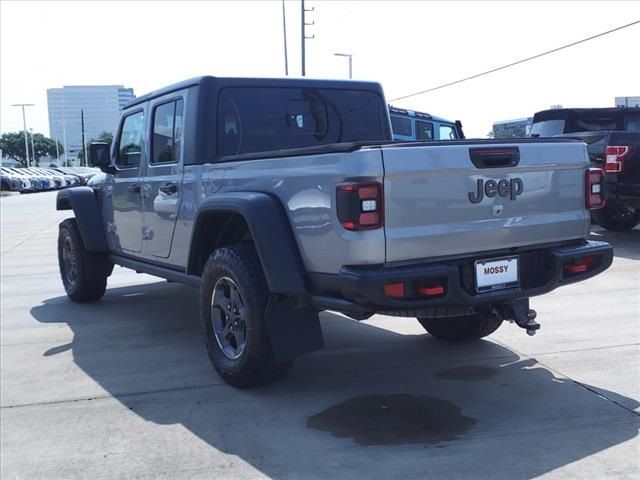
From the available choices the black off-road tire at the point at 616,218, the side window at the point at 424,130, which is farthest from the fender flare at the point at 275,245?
the side window at the point at 424,130

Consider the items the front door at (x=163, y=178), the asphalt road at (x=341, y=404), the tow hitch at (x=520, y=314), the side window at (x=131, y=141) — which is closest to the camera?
the asphalt road at (x=341, y=404)

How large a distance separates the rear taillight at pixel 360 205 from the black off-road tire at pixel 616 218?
28.5ft

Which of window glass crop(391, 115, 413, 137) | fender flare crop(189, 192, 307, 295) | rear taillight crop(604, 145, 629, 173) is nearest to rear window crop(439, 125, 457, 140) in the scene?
window glass crop(391, 115, 413, 137)

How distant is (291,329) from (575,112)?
36.7ft

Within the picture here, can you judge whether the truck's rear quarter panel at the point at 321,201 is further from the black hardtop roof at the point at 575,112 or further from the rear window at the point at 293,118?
the black hardtop roof at the point at 575,112

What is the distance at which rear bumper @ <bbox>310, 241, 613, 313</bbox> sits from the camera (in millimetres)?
3629

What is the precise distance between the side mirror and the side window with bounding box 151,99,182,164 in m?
0.97

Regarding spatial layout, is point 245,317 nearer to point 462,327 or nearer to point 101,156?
point 462,327

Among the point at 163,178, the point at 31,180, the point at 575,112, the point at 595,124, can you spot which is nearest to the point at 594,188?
the point at 163,178

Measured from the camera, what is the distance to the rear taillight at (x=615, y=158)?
991 centimetres

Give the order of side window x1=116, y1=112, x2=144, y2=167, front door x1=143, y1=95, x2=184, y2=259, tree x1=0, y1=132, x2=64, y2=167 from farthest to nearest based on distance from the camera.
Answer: tree x1=0, y1=132, x2=64, y2=167 < side window x1=116, y1=112, x2=144, y2=167 < front door x1=143, y1=95, x2=184, y2=259

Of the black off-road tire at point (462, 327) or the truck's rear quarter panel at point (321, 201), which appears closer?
the truck's rear quarter panel at point (321, 201)

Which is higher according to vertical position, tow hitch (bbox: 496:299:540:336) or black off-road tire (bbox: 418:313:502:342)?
tow hitch (bbox: 496:299:540:336)

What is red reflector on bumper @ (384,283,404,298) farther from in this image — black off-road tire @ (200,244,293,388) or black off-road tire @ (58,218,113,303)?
black off-road tire @ (58,218,113,303)
